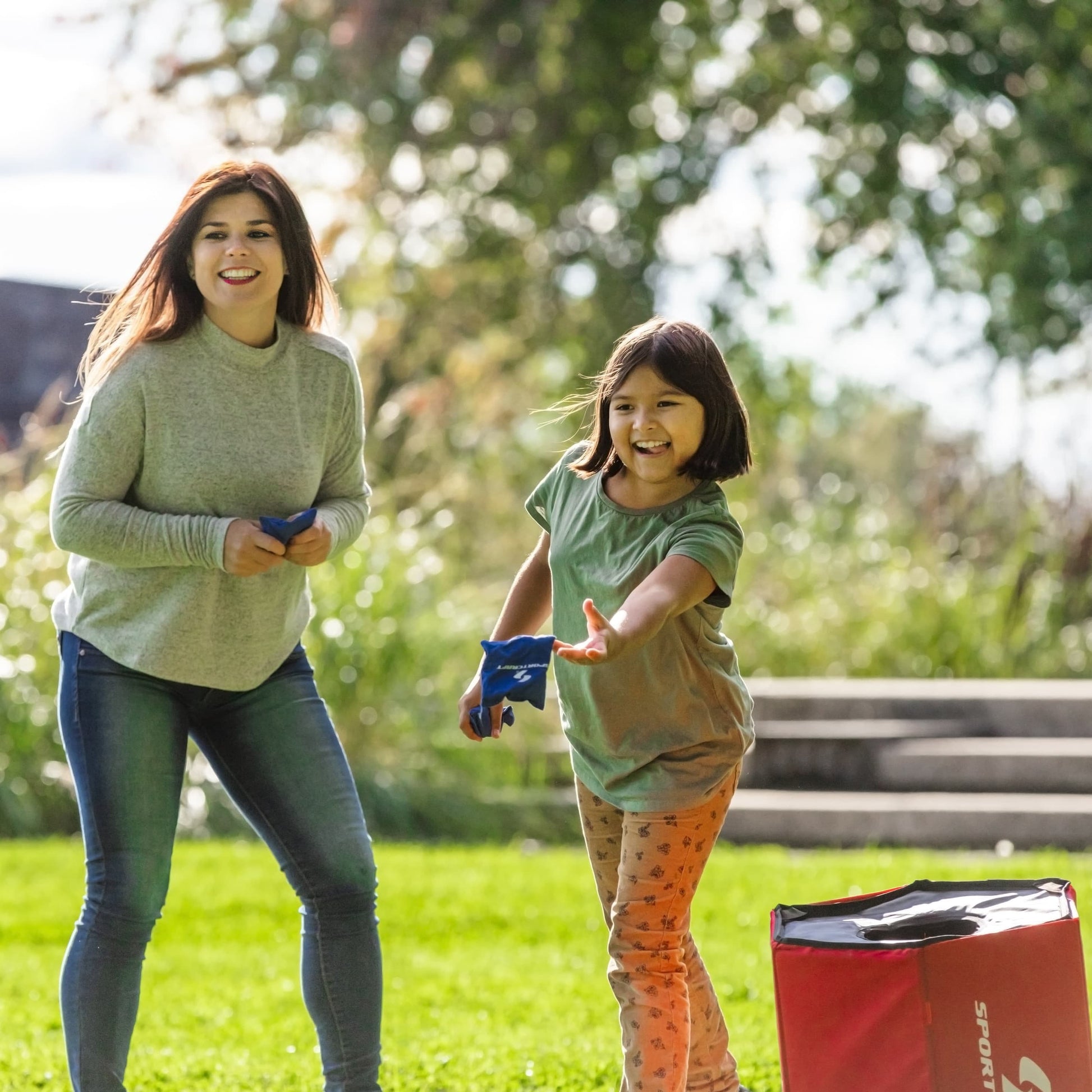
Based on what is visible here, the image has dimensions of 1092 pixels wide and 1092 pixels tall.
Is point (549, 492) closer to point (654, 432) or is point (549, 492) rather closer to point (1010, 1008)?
point (654, 432)

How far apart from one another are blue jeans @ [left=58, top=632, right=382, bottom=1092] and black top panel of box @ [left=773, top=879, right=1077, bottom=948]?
72cm

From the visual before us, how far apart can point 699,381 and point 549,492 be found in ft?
1.22

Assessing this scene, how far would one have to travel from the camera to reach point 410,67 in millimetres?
11656

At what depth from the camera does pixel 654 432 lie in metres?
2.60

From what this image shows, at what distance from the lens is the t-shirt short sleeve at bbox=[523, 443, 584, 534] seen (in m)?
2.82

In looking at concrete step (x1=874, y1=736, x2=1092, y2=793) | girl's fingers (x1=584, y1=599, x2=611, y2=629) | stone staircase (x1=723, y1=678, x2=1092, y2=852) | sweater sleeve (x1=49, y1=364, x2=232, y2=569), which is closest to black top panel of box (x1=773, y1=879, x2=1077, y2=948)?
girl's fingers (x1=584, y1=599, x2=611, y2=629)

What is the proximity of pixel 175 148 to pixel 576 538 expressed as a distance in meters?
10.1

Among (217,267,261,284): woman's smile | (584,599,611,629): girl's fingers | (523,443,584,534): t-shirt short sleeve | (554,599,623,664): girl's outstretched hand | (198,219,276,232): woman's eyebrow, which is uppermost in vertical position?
(198,219,276,232): woman's eyebrow

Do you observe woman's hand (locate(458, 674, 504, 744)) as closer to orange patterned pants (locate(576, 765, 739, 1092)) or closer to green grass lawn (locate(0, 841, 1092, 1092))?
orange patterned pants (locate(576, 765, 739, 1092))

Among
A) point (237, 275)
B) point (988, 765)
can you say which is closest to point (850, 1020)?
point (237, 275)

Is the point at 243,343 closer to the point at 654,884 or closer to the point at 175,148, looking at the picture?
the point at 654,884

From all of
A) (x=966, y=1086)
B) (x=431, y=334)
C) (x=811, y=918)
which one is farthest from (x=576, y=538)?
(x=431, y=334)

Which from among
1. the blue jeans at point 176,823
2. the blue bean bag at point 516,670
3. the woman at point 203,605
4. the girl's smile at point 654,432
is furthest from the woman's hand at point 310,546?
the girl's smile at point 654,432

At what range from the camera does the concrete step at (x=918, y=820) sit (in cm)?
630
